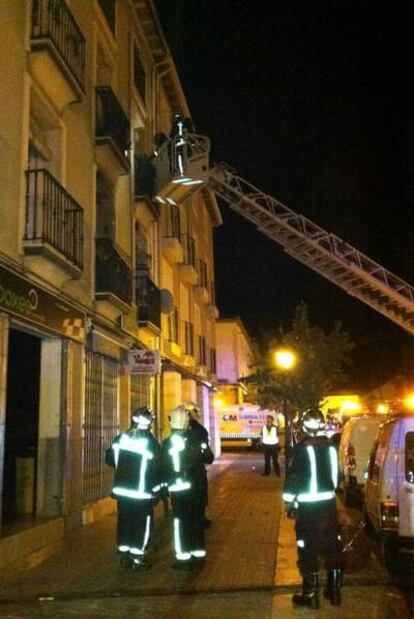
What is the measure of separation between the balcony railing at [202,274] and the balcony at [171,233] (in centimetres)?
475

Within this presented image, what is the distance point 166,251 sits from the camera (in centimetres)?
1867

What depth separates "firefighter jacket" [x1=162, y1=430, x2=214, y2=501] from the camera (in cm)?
789

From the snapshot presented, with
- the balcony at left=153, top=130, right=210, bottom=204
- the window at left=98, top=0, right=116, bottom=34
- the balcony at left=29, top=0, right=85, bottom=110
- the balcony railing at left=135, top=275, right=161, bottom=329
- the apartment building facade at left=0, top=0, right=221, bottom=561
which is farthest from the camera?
the balcony at left=153, top=130, right=210, bottom=204

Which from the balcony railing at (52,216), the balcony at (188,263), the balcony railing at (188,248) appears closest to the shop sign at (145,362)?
the balcony railing at (52,216)

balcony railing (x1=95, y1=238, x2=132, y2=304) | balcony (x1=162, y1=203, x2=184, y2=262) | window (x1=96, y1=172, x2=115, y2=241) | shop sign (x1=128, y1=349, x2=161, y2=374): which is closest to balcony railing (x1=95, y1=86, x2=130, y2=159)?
window (x1=96, y1=172, x2=115, y2=241)

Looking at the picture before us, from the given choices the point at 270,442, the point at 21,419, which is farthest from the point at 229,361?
the point at 21,419

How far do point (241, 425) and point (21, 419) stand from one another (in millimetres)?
25141

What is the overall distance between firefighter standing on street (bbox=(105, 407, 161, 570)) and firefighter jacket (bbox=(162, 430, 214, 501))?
16 centimetres

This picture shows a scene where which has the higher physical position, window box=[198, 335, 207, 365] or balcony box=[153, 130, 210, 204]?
balcony box=[153, 130, 210, 204]

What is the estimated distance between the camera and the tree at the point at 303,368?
1022 inches

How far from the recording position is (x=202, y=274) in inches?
1032

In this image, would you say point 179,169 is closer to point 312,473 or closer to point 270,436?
point 270,436

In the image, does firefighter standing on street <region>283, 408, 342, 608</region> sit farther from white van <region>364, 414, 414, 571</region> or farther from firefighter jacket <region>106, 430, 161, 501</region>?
firefighter jacket <region>106, 430, 161, 501</region>

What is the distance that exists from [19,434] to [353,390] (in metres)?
51.5
